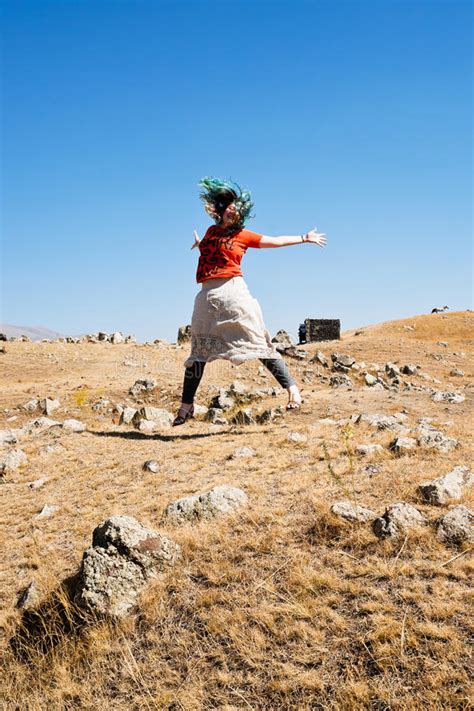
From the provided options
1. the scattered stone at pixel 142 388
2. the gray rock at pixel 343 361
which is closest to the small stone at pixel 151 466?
the scattered stone at pixel 142 388

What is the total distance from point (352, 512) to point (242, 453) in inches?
81.6

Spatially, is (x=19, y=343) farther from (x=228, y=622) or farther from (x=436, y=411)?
(x=228, y=622)

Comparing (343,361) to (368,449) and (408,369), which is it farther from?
(368,449)

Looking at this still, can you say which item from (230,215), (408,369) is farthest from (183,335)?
(230,215)

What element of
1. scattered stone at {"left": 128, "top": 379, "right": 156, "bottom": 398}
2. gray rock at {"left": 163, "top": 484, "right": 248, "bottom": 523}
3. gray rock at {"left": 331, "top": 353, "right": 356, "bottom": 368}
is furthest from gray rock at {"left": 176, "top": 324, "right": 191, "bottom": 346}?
gray rock at {"left": 163, "top": 484, "right": 248, "bottom": 523}

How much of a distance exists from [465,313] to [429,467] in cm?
2889

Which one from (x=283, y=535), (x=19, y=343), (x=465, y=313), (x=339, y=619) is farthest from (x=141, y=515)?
(x=465, y=313)

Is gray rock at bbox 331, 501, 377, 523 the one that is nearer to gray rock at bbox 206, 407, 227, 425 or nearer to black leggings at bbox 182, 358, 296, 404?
black leggings at bbox 182, 358, 296, 404

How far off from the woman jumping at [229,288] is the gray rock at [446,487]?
8.73 ft

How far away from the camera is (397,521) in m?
3.59

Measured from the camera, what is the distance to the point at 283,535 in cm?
381

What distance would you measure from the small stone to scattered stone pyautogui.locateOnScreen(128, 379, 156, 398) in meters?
6.77

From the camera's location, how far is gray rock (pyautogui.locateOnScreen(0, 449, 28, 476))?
625 cm

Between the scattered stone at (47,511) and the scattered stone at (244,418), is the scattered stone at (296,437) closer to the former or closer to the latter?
the scattered stone at (244,418)
